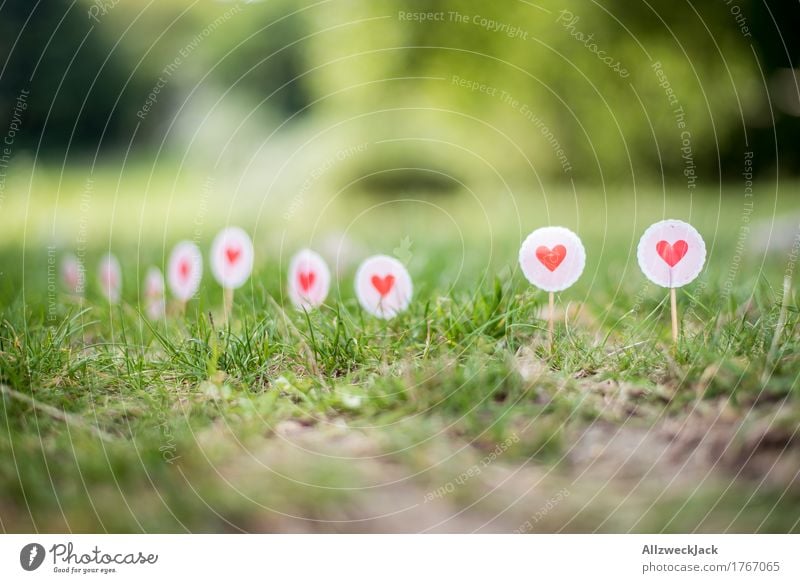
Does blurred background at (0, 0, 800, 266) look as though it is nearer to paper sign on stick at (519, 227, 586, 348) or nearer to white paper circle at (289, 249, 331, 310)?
white paper circle at (289, 249, 331, 310)

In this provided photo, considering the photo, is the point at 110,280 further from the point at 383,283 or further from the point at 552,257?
the point at 552,257

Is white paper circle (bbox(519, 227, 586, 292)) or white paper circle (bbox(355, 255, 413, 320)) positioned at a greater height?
white paper circle (bbox(519, 227, 586, 292))

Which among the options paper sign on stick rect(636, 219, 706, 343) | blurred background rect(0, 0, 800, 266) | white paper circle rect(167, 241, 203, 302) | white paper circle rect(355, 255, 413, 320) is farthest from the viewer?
blurred background rect(0, 0, 800, 266)

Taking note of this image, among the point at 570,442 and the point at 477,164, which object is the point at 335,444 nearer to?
the point at 570,442

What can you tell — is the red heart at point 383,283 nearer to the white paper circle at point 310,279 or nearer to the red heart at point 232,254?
the white paper circle at point 310,279

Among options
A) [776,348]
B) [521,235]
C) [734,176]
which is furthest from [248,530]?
[734,176]

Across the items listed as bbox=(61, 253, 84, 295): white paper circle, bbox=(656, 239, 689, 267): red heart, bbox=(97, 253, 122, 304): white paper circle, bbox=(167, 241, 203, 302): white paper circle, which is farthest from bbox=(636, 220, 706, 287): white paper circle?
bbox=(61, 253, 84, 295): white paper circle

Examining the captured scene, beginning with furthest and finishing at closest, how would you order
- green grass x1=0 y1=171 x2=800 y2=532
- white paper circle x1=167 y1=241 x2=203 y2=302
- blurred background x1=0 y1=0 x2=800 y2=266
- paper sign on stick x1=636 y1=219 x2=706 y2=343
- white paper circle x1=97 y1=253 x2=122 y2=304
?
blurred background x1=0 y1=0 x2=800 y2=266
white paper circle x1=97 y1=253 x2=122 y2=304
white paper circle x1=167 y1=241 x2=203 y2=302
paper sign on stick x1=636 y1=219 x2=706 y2=343
green grass x1=0 y1=171 x2=800 y2=532
